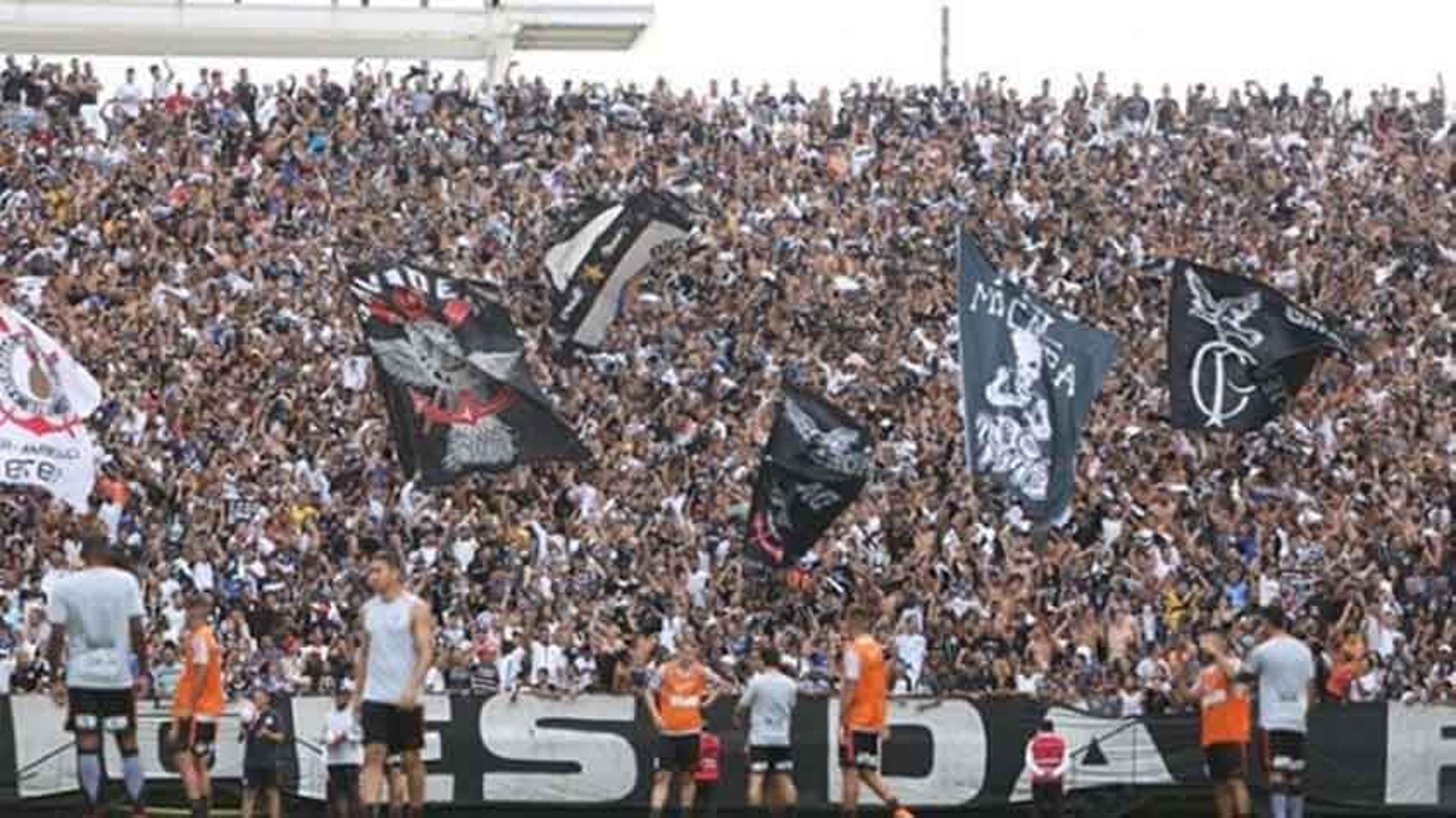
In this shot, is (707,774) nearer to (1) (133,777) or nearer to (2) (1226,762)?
(2) (1226,762)

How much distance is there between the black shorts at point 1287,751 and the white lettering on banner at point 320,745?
7643 millimetres

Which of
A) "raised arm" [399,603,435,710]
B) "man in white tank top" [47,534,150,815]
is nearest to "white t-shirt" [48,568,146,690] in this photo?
"man in white tank top" [47,534,150,815]

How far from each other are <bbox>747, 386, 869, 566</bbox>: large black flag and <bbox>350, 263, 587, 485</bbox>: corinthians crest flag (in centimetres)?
209

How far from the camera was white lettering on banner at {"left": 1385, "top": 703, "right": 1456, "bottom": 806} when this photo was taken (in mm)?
27797

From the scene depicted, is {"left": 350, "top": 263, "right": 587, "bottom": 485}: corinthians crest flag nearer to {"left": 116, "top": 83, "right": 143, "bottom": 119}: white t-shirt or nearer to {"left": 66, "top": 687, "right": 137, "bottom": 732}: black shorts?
{"left": 66, "top": 687, "right": 137, "bottom": 732}: black shorts

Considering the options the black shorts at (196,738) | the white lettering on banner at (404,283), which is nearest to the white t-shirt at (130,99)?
the white lettering on banner at (404,283)

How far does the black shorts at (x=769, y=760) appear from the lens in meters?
25.6

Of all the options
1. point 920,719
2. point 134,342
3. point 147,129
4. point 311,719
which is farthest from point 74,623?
point 147,129

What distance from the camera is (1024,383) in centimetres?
2839

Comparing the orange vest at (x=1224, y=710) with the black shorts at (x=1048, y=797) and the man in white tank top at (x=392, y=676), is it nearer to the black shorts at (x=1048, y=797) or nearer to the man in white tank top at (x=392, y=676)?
the black shorts at (x=1048, y=797)

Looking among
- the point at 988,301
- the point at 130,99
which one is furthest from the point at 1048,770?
the point at 130,99

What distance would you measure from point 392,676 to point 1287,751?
6.39 metres

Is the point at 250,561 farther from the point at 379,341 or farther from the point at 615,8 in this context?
the point at 615,8

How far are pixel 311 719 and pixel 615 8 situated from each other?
23.0m
